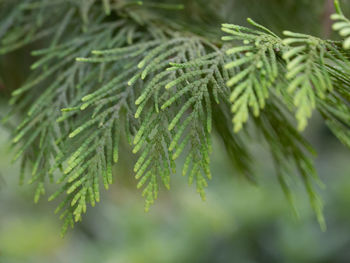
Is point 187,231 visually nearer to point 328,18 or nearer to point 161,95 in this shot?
point 328,18

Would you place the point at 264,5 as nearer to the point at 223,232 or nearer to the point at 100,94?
the point at 100,94

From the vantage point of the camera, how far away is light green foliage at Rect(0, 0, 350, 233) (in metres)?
0.51

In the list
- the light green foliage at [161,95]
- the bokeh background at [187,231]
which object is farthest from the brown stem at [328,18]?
the bokeh background at [187,231]

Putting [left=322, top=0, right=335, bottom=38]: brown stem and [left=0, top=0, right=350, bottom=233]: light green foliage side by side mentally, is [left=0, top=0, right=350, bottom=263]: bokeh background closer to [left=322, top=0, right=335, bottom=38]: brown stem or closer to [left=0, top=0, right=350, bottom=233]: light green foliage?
[left=322, top=0, right=335, bottom=38]: brown stem

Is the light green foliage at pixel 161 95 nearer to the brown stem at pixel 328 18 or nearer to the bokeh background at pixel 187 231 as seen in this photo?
the brown stem at pixel 328 18

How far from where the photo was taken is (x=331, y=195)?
3.11m

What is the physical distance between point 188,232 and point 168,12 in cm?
215

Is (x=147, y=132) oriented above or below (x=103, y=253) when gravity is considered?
above

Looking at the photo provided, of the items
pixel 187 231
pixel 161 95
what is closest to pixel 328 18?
pixel 161 95

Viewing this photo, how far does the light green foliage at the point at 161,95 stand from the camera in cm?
51

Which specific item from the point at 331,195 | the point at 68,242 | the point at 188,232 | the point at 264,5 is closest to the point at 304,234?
the point at 331,195

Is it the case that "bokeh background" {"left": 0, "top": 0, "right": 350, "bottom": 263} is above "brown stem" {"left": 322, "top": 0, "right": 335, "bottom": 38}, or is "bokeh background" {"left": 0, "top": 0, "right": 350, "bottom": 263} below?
below

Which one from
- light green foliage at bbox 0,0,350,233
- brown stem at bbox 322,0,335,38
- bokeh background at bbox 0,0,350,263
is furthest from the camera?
bokeh background at bbox 0,0,350,263

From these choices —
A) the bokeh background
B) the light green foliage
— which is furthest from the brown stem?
the bokeh background
